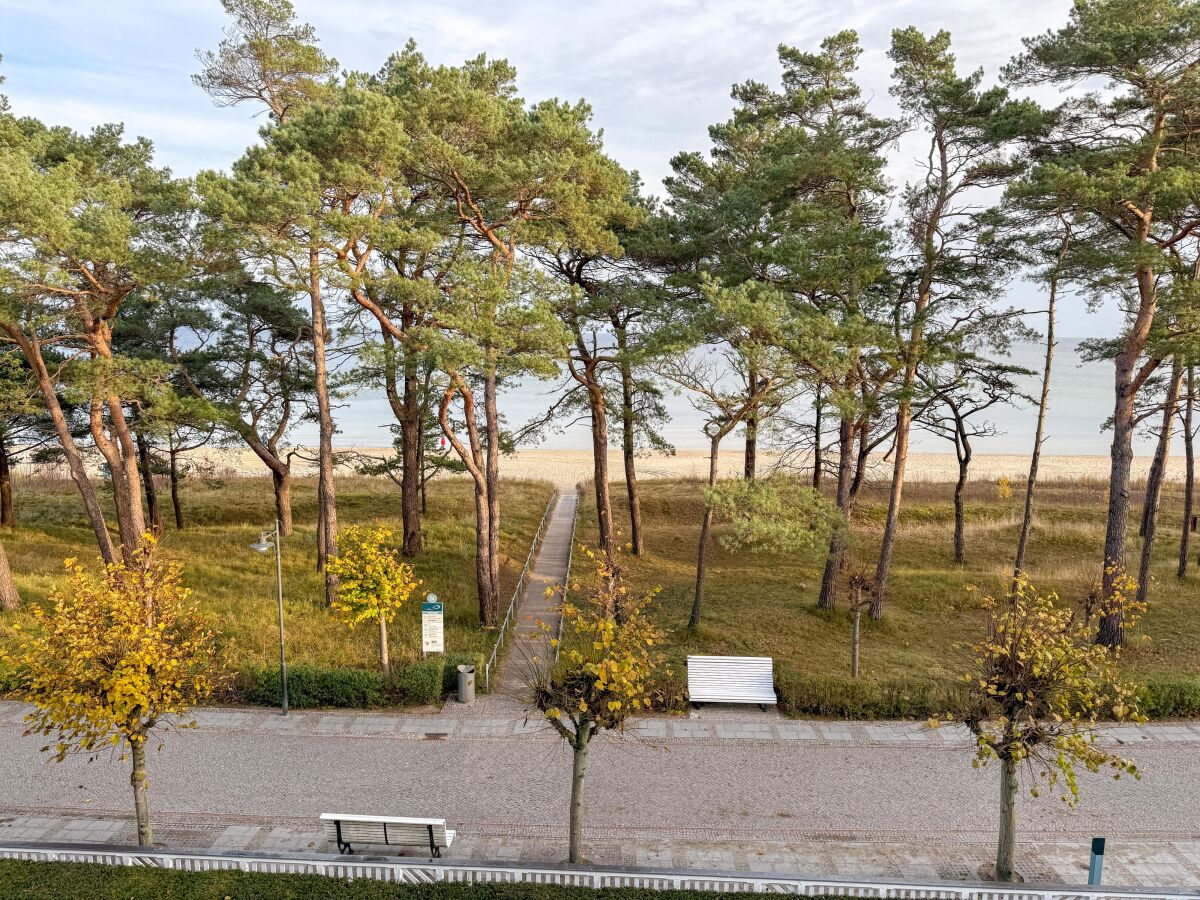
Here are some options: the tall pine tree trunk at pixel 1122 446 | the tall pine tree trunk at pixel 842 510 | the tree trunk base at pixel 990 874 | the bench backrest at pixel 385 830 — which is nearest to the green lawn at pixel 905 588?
the tall pine tree trunk at pixel 842 510

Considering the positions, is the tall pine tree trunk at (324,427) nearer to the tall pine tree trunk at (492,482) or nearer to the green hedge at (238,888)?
the tall pine tree trunk at (492,482)

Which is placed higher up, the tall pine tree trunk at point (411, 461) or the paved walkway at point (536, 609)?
the tall pine tree trunk at point (411, 461)

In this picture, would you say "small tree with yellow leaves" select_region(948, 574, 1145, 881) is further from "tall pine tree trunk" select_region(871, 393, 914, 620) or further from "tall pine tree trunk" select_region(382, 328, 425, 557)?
"tall pine tree trunk" select_region(382, 328, 425, 557)

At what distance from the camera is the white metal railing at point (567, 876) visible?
8.95 m

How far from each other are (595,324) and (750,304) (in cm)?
829

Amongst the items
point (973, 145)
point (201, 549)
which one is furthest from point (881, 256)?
point (201, 549)

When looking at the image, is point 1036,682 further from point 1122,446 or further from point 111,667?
point 111,667

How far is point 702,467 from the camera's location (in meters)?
58.9

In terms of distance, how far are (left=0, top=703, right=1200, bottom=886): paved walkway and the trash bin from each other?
27.2 inches

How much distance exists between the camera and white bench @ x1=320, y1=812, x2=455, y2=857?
9828mm

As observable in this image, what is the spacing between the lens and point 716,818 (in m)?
11.3

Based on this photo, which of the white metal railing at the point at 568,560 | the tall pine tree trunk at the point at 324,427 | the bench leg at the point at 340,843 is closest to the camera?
the bench leg at the point at 340,843

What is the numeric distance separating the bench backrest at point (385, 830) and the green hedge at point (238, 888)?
71cm

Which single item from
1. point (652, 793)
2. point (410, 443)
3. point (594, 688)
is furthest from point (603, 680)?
point (410, 443)
